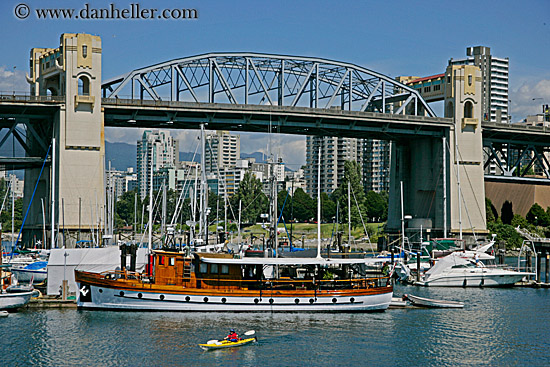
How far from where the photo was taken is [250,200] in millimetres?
174625

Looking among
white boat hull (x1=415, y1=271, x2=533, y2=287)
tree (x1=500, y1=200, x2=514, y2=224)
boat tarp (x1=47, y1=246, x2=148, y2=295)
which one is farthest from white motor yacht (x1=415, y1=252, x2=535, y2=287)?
tree (x1=500, y1=200, x2=514, y2=224)

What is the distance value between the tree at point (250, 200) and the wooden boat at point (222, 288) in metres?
120

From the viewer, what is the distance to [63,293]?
5316 centimetres

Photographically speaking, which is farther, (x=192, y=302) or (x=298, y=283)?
(x=298, y=283)

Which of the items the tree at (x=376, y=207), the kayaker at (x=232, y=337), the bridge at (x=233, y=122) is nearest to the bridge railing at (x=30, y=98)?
the bridge at (x=233, y=122)

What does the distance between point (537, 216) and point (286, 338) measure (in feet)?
317

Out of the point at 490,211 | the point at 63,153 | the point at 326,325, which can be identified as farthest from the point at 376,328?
the point at 490,211

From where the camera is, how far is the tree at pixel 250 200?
174m

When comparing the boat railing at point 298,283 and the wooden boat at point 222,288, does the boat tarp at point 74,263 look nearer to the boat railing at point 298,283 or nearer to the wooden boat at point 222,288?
the wooden boat at point 222,288

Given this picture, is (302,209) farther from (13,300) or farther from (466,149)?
(13,300)

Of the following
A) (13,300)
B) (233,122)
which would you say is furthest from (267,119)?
(13,300)

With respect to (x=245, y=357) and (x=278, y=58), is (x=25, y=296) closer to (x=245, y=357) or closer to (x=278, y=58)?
(x=245, y=357)

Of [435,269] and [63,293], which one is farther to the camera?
[435,269]

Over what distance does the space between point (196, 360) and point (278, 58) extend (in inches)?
2707
